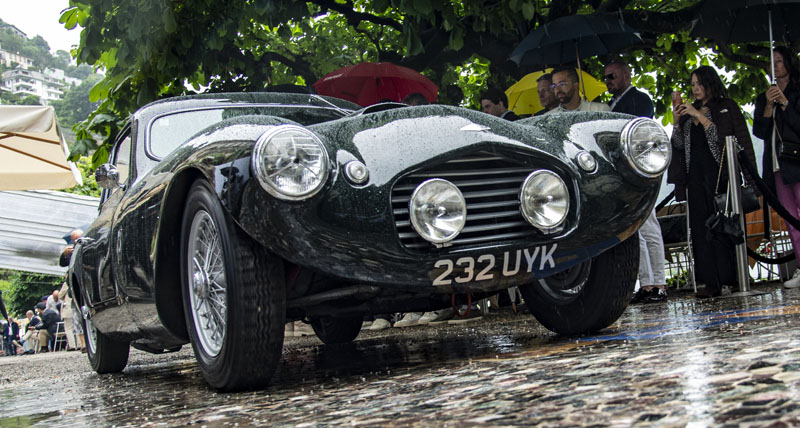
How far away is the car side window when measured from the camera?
16.0 ft

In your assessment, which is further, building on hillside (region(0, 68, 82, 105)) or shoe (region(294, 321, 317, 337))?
building on hillside (region(0, 68, 82, 105))

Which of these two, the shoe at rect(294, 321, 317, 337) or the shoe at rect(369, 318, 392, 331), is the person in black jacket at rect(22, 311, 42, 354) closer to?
the shoe at rect(294, 321, 317, 337)

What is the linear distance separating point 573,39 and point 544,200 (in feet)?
19.0

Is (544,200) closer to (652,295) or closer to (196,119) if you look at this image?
(196,119)

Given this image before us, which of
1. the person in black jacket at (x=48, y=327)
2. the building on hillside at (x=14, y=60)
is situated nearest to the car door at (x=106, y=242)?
the person in black jacket at (x=48, y=327)

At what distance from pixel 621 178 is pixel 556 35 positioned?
4.82 m

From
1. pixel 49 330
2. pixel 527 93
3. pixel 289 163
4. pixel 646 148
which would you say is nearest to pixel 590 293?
pixel 646 148

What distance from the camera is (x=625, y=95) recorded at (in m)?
6.95

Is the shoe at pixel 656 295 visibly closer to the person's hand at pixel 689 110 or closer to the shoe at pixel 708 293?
the shoe at pixel 708 293

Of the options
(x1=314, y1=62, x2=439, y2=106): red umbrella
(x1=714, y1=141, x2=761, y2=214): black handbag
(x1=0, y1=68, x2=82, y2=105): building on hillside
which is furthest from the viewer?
(x1=0, y1=68, x2=82, y2=105): building on hillside

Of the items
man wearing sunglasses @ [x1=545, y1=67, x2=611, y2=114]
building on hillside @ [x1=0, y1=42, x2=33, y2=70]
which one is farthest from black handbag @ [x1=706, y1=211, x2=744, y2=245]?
building on hillside @ [x1=0, y1=42, x2=33, y2=70]

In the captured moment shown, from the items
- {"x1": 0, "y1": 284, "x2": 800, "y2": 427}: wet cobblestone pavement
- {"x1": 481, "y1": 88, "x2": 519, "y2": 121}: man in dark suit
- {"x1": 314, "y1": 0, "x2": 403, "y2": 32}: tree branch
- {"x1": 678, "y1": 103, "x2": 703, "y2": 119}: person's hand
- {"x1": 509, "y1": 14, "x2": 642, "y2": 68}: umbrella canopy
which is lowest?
{"x1": 0, "y1": 284, "x2": 800, "y2": 427}: wet cobblestone pavement

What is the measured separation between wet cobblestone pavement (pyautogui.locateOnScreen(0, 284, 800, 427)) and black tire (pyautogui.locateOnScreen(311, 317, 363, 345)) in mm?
1455

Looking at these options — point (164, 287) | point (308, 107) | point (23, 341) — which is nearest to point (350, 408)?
point (164, 287)
